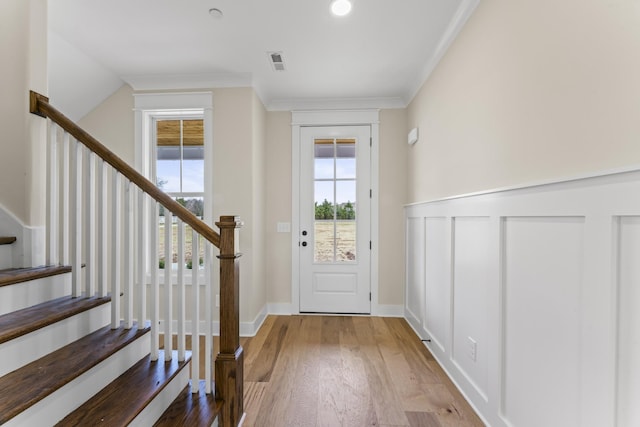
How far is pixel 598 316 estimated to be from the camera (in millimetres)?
944

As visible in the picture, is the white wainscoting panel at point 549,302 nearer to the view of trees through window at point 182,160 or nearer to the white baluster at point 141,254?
the white baluster at point 141,254

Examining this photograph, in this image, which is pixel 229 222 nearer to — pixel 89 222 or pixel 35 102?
pixel 89 222

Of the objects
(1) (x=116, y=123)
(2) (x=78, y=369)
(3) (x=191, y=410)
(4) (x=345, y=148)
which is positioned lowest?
(3) (x=191, y=410)

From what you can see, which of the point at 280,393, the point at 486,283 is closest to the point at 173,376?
the point at 280,393

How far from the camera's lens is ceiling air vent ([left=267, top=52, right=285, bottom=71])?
2.40 meters

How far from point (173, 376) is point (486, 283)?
1704mm

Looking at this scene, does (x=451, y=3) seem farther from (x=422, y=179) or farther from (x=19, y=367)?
(x=19, y=367)

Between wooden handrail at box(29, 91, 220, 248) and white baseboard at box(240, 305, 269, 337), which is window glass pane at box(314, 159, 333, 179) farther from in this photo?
wooden handrail at box(29, 91, 220, 248)

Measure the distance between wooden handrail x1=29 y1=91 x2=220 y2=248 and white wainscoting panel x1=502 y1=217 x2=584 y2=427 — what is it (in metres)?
1.47

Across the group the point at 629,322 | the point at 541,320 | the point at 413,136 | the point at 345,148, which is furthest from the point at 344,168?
the point at 629,322

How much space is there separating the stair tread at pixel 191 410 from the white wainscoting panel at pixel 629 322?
1.53 meters

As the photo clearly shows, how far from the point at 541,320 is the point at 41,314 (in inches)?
85.3

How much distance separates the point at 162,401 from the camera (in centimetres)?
136

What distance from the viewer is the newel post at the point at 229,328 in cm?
149
